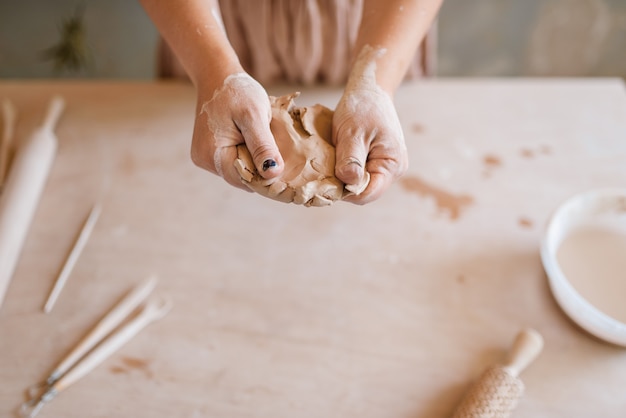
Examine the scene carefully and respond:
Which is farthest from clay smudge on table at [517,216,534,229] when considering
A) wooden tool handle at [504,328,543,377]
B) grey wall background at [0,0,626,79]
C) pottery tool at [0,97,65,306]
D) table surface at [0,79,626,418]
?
grey wall background at [0,0,626,79]

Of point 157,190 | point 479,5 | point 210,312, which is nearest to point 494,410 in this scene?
point 210,312

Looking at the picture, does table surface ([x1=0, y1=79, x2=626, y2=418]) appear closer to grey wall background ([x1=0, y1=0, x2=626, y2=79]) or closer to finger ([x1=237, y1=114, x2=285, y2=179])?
finger ([x1=237, y1=114, x2=285, y2=179])

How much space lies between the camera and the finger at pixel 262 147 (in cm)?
76

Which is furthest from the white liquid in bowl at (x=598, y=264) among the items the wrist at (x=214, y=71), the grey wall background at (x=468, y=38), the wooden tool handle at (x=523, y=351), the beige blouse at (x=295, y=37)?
the grey wall background at (x=468, y=38)

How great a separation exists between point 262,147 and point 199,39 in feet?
0.83

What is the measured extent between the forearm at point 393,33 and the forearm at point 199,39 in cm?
22

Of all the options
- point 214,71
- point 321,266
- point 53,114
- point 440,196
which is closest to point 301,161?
point 214,71

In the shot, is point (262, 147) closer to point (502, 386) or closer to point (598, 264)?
point (502, 386)

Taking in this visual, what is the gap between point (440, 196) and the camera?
1182mm

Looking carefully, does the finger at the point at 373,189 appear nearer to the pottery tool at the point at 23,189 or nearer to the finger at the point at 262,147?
the finger at the point at 262,147

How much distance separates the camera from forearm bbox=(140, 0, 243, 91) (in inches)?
34.1

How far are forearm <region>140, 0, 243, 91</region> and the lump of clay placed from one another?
0.09 metres

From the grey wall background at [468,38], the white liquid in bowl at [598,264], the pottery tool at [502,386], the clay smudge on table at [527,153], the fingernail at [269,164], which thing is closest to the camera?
the fingernail at [269,164]

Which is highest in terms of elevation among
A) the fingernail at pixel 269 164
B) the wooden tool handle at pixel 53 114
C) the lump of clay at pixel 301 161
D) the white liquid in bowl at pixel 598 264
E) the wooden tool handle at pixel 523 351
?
the fingernail at pixel 269 164
